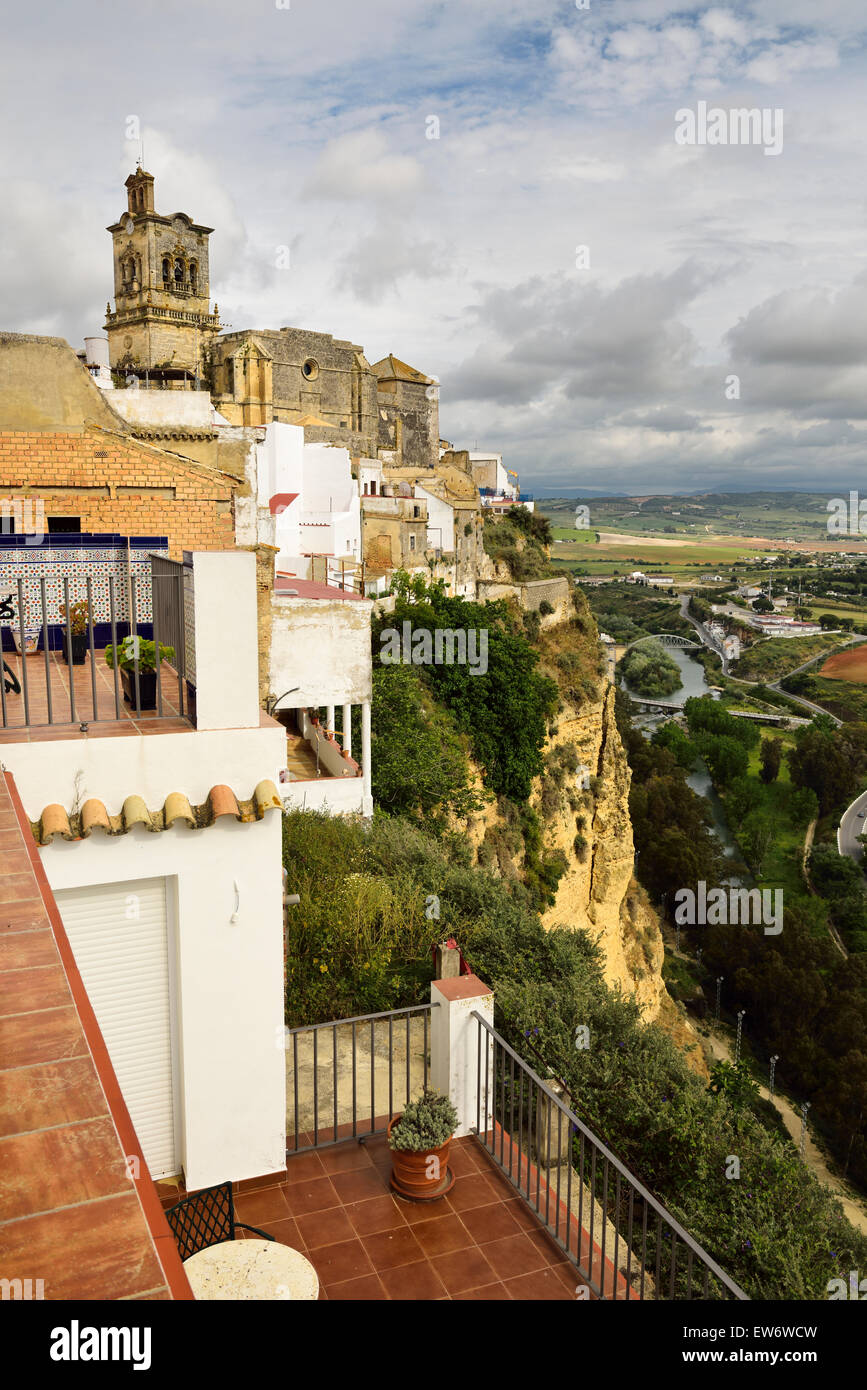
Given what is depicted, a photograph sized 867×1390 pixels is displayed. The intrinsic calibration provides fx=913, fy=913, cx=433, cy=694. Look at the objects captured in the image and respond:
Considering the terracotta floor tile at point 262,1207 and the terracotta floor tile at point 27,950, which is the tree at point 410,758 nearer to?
the terracotta floor tile at point 262,1207

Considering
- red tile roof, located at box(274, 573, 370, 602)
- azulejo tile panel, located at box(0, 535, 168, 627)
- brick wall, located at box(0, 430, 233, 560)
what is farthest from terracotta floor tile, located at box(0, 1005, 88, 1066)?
red tile roof, located at box(274, 573, 370, 602)

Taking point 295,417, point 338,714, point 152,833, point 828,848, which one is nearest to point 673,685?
point 828,848

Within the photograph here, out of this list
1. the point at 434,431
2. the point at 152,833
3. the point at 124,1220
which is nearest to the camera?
the point at 124,1220

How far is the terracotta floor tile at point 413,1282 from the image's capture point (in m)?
5.13

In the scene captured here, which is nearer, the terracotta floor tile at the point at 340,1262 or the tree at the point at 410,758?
the terracotta floor tile at the point at 340,1262

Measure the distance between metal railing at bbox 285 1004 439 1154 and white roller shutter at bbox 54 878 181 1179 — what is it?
96 centimetres

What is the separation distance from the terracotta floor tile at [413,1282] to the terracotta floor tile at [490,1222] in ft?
1.31

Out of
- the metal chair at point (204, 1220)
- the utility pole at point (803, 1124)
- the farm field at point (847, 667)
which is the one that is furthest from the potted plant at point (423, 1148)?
the farm field at point (847, 667)

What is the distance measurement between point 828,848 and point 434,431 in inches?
1445

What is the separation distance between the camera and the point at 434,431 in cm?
5619

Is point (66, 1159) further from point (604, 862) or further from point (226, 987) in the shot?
point (604, 862)

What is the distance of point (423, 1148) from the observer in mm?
5809
